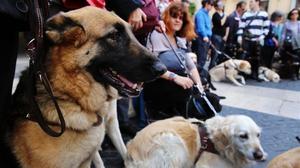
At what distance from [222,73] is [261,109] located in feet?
12.6

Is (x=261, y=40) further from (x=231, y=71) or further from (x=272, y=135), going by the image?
(x=272, y=135)

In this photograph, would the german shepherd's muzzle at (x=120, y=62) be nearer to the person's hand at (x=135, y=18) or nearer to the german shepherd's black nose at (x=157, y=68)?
the german shepherd's black nose at (x=157, y=68)

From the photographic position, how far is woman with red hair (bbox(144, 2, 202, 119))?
4.24 m

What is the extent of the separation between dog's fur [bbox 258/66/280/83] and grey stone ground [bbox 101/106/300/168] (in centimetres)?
481

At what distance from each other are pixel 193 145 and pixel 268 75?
8330 millimetres

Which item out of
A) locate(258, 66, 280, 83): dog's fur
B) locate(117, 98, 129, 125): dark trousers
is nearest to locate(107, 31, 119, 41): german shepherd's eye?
locate(117, 98, 129, 125): dark trousers

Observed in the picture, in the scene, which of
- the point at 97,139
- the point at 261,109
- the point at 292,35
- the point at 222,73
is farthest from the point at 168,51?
the point at 292,35

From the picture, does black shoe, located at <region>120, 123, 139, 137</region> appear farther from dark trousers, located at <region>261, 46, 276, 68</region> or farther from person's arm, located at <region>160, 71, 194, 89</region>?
dark trousers, located at <region>261, 46, 276, 68</region>

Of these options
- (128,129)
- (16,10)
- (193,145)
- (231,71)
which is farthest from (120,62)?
(231,71)

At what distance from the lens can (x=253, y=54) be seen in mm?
11688

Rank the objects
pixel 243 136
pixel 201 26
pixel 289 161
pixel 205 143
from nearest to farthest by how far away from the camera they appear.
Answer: pixel 289 161, pixel 243 136, pixel 205 143, pixel 201 26

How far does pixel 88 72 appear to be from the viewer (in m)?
2.02

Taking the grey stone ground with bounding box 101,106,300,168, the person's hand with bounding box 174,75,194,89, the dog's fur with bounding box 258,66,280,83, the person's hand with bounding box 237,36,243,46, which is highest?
the person's hand with bounding box 174,75,194,89

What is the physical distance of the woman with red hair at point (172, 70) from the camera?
4.24 meters
